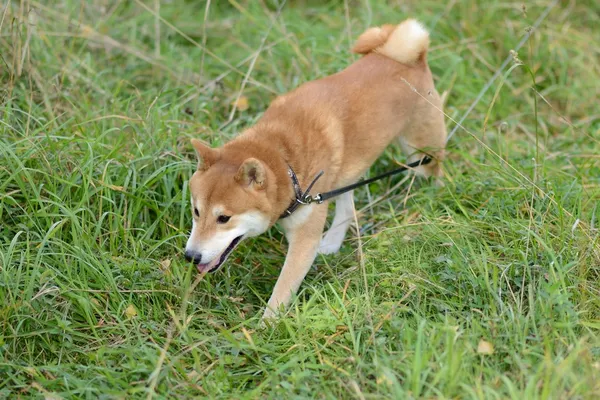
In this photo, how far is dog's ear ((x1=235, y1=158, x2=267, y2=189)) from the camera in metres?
3.91

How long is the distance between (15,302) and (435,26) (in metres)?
4.92

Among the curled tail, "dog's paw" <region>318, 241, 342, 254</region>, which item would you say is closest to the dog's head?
"dog's paw" <region>318, 241, 342, 254</region>

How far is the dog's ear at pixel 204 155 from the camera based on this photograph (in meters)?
4.13

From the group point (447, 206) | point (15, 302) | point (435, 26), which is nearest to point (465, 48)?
point (435, 26)

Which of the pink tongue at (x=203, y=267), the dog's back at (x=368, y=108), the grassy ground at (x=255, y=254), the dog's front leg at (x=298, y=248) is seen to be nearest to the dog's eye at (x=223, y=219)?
the pink tongue at (x=203, y=267)

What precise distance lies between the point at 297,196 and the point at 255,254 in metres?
0.65

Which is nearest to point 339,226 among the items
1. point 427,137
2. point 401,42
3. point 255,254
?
point 255,254

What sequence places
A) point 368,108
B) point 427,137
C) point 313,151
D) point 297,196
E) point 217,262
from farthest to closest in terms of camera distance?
point 427,137 → point 368,108 → point 313,151 → point 297,196 → point 217,262

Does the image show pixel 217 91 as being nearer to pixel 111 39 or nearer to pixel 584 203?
pixel 111 39

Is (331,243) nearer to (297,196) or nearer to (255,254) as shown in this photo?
(255,254)

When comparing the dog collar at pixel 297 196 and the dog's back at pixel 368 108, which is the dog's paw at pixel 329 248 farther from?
the dog collar at pixel 297 196

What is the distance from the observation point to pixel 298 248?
14.4 ft

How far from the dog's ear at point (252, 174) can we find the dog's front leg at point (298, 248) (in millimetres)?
452

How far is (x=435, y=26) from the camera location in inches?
275
